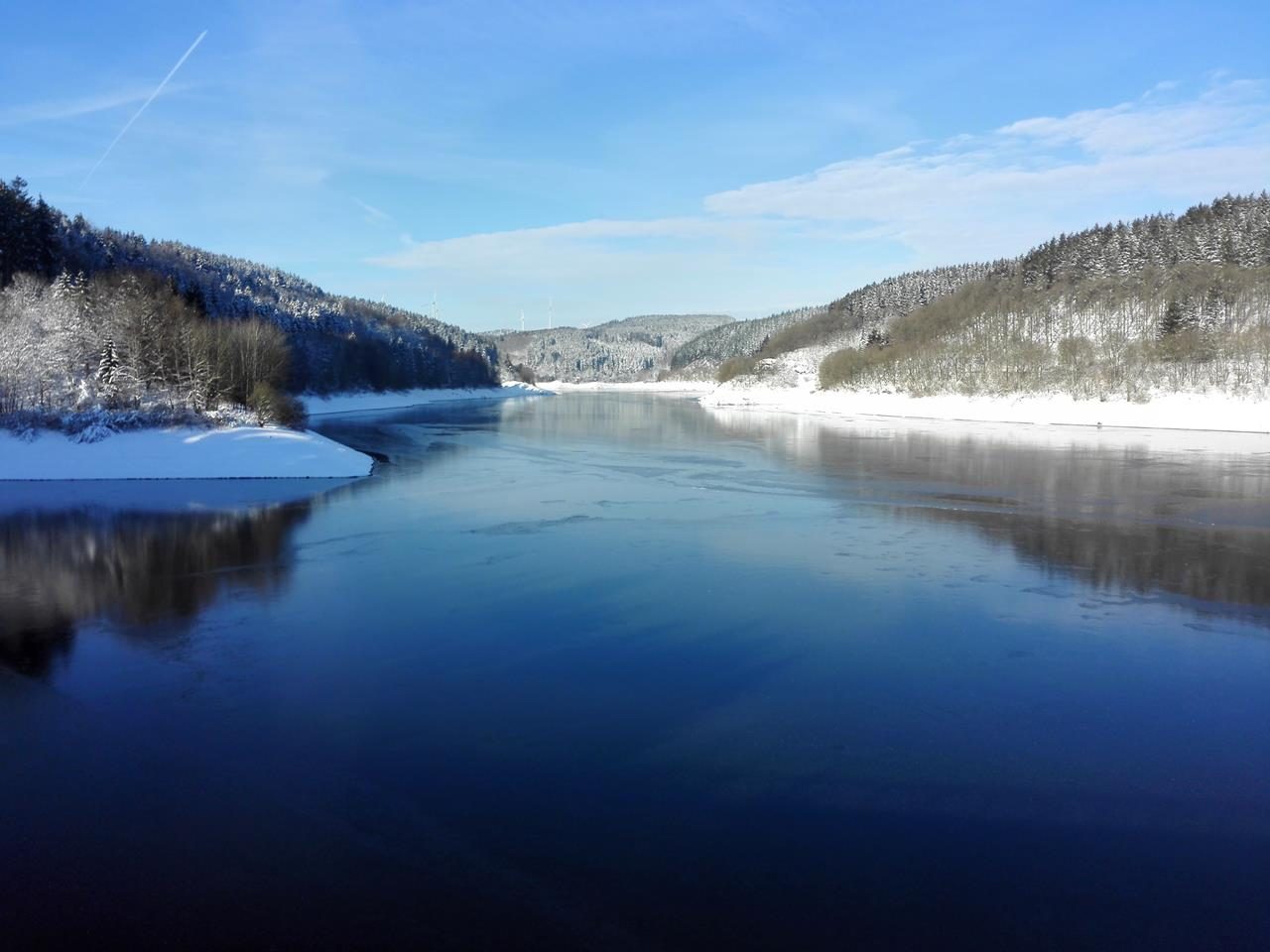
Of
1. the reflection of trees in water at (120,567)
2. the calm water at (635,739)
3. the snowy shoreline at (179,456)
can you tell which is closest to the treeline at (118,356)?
the snowy shoreline at (179,456)

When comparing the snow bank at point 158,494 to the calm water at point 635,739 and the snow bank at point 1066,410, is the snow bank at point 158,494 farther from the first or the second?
the snow bank at point 1066,410

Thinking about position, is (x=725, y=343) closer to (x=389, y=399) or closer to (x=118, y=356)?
(x=389, y=399)

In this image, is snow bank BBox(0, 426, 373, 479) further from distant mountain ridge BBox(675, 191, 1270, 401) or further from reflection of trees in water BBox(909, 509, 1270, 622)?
distant mountain ridge BBox(675, 191, 1270, 401)

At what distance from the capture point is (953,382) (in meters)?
60.1

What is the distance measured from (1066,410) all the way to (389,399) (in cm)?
5283

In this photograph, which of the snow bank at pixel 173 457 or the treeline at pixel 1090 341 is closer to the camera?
the snow bank at pixel 173 457

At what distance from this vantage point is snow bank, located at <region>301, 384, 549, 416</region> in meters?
59.1

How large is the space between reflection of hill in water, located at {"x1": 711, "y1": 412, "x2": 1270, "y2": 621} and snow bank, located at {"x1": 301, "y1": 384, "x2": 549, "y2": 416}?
120 feet

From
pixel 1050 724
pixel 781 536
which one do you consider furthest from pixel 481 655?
pixel 781 536

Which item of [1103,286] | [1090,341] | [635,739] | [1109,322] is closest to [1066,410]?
[1090,341]

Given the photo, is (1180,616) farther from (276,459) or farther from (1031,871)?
(276,459)

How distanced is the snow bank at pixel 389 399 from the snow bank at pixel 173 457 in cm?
2810

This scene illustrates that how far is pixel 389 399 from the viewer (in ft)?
244

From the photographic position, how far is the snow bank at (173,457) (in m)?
22.4
